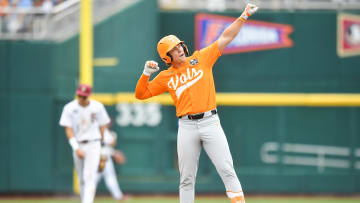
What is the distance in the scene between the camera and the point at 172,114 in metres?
12.4

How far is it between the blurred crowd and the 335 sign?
2355mm

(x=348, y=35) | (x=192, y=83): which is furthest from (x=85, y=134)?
(x=348, y=35)

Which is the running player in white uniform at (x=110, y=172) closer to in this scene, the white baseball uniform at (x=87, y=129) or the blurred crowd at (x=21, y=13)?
the blurred crowd at (x=21, y=13)

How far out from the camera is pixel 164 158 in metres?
12.4

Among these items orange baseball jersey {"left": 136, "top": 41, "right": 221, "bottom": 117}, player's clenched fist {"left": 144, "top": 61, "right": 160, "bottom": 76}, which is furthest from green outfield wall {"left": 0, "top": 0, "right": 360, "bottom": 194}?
player's clenched fist {"left": 144, "top": 61, "right": 160, "bottom": 76}

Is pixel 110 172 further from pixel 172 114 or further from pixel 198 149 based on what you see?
pixel 198 149

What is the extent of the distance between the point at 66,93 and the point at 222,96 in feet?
10.0

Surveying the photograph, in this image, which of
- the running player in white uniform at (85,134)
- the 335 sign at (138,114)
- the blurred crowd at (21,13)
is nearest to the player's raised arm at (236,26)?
the running player in white uniform at (85,134)

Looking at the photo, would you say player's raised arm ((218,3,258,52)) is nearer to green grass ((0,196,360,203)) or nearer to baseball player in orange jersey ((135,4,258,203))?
baseball player in orange jersey ((135,4,258,203))

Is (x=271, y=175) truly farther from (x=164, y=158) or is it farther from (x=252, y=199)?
(x=164, y=158)

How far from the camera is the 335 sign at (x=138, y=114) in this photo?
12.3 metres

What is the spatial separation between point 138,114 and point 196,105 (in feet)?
19.1

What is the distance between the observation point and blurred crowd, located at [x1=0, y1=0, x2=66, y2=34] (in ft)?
39.3

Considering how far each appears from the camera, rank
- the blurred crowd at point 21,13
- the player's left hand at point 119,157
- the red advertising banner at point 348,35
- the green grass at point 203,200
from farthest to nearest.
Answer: the red advertising banner at point 348,35
the player's left hand at point 119,157
the blurred crowd at point 21,13
the green grass at point 203,200
